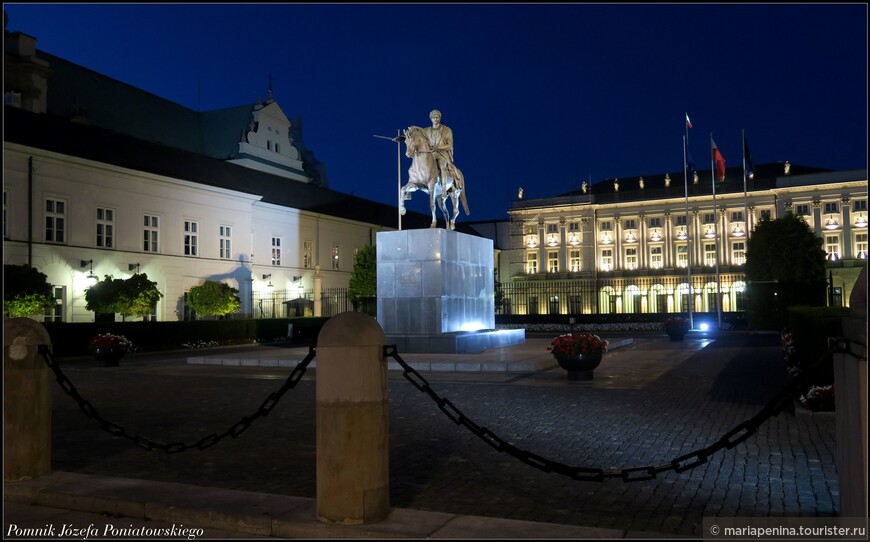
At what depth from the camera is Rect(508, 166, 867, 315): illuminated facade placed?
282ft

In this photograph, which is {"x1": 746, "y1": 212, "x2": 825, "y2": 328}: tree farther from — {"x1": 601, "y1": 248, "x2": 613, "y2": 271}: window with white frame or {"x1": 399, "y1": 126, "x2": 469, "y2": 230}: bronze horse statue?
{"x1": 601, "y1": 248, "x2": 613, "y2": 271}: window with white frame

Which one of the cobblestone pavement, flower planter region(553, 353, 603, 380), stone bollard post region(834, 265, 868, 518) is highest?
stone bollard post region(834, 265, 868, 518)

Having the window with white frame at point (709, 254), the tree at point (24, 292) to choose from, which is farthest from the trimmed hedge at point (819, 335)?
the window with white frame at point (709, 254)

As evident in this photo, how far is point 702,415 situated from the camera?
38.3 ft

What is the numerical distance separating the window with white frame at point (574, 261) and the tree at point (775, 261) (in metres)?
45.0

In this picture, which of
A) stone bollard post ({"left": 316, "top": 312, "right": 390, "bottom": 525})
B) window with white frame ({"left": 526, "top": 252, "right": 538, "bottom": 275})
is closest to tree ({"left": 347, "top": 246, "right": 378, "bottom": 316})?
stone bollard post ({"left": 316, "top": 312, "right": 390, "bottom": 525})

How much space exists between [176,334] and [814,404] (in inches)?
1226

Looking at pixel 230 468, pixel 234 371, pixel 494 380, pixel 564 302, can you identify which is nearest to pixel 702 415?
pixel 494 380

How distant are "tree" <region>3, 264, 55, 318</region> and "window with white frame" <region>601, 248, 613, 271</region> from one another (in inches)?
3080

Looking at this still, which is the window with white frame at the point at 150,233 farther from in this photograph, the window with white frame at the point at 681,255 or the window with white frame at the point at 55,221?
the window with white frame at the point at 681,255

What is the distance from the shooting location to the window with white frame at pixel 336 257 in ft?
200

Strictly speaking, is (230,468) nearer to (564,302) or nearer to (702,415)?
(702,415)

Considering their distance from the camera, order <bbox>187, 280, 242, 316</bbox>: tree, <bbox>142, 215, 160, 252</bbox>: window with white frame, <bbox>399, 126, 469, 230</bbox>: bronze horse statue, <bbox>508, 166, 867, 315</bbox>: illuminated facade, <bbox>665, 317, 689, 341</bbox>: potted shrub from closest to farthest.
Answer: <bbox>399, 126, 469, 230</bbox>: bronze horse statue → <bbox>665, 317, 689, 341</bbox>: potted shrub → <bbox>187, 280, 242, 316</bbox>: tree → <bbox>142, 215, 160, 252</bbox>: window with white frame → <bbox>508, 166, 867, 315</bbox>: illuminated facade

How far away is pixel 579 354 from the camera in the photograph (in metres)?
16.8
